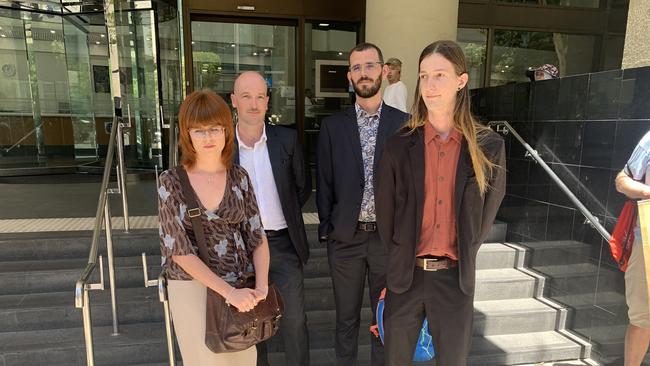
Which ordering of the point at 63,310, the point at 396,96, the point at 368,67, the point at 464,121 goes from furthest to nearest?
the point at 396,96
the point at 63,310
the point at 368,67
the point at 464,121

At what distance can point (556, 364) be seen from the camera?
11.2 ft

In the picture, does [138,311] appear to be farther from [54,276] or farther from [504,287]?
[504,287]

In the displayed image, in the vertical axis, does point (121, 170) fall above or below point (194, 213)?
below

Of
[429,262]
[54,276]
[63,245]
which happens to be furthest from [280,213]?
[63,245]

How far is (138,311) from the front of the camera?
3.24m

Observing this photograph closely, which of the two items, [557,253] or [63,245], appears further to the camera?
[557,253]

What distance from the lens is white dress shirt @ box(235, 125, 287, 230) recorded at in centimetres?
241

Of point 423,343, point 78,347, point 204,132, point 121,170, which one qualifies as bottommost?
point 78,347

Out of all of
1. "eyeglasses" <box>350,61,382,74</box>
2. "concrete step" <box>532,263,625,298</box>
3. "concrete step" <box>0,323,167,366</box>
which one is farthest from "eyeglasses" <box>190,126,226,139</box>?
"concrete step" <box>532,263,625,298</box>

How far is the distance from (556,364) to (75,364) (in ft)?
12.2

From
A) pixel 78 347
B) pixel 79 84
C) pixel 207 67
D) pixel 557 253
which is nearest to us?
pixel 78 347

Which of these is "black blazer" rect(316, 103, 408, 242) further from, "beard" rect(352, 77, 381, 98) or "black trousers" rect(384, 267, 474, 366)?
"black trousers" rect(384, 267, 474, 366)

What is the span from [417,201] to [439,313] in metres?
0.51

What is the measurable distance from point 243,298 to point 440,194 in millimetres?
955
